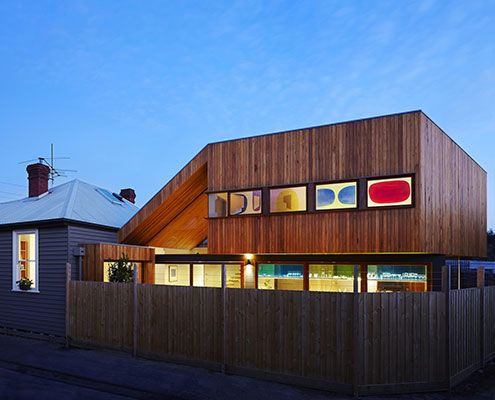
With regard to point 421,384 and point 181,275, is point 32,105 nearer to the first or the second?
point 181,275

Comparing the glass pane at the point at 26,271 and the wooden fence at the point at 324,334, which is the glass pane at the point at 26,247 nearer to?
the glass pane at the point at 26,271

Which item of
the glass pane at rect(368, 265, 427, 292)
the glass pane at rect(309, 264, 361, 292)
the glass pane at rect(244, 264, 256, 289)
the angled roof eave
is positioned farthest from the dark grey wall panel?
the glass pane at rect(368, 265, 427, 292)

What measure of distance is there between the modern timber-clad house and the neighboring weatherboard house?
1.02 meters

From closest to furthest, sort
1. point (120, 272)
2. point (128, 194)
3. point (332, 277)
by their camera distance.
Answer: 1. point (332, 277)
2. point (120, 272)
3. point (128, 194)

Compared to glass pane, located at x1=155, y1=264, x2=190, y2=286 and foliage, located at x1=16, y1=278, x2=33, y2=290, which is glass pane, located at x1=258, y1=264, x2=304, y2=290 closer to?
glass pane, located at x1=155, y1=264, x2=190, y2=286

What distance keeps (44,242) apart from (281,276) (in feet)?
24.1

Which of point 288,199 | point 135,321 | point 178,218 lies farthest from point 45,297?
point 288,199

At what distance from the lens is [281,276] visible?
1430cm

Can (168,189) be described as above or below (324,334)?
above

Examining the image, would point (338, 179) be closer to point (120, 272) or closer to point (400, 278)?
point (400, 278)

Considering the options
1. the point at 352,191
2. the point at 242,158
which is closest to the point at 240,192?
the point at 242,158

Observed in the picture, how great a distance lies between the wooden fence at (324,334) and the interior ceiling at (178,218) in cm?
460

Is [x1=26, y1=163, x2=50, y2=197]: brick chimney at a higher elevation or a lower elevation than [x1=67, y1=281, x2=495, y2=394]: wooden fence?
higher

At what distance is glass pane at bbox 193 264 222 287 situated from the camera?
53.5 feet
